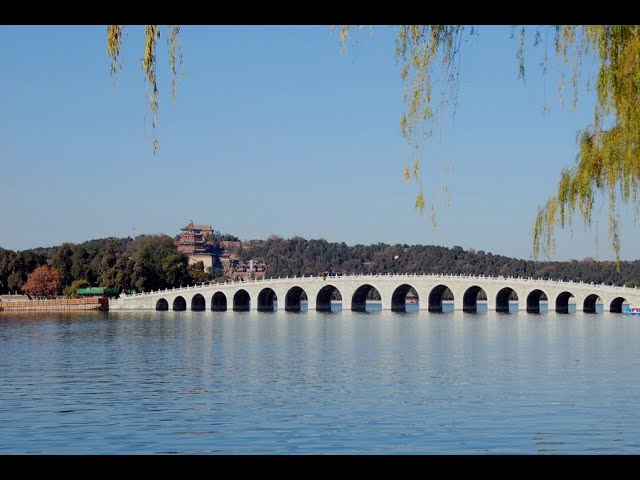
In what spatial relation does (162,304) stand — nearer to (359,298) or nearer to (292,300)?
(292,300)

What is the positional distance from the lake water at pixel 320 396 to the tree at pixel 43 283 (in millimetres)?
50821

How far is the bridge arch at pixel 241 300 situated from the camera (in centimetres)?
9669

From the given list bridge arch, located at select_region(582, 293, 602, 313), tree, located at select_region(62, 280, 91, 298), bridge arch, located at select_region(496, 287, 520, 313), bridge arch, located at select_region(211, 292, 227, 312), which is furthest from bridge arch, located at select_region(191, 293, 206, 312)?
bridge arch, located at select_region(582, 293, 602, 313)

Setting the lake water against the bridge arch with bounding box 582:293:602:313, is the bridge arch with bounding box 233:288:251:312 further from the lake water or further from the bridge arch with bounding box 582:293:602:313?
the lake water

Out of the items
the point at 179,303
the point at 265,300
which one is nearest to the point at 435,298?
the point at 265,300

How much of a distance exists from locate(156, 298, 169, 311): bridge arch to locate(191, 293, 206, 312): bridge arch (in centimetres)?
Result: 269

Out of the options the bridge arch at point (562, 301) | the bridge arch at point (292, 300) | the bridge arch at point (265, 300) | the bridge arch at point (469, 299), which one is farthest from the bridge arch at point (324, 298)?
the bridge arch at point (562, 301)

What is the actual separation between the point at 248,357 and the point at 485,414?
54.3ft

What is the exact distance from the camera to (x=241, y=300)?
325 ft

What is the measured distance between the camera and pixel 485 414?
19.8 m

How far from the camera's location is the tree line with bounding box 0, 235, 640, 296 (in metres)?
97.4
